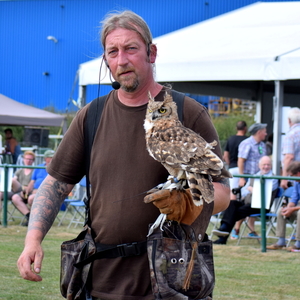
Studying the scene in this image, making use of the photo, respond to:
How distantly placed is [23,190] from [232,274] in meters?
5.30

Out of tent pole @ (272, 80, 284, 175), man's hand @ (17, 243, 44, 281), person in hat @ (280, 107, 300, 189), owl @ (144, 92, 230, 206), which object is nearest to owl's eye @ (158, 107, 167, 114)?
owl @ (144, 92, 230, 206)

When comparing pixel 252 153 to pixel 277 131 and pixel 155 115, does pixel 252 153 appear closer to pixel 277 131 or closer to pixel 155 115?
pixel 277 131

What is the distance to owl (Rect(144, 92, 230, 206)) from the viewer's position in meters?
2.46

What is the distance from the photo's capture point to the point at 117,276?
2656 mm

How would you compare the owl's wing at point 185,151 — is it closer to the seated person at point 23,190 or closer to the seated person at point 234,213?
the seated person at point 234,213

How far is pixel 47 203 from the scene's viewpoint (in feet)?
9.55

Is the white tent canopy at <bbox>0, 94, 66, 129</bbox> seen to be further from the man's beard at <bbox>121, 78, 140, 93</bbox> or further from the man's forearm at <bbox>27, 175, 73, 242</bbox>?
the man's beard at <bbox>121, 78, 140, 93</bbox>

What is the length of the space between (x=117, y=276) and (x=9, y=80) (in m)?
26.5

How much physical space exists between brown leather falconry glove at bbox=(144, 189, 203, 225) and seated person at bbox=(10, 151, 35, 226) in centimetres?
821

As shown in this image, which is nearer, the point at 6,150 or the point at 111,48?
the point at 111,48

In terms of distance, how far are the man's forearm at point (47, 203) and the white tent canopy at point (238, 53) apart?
19.7 ft

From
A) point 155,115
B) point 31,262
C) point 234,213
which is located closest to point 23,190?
point 234,213

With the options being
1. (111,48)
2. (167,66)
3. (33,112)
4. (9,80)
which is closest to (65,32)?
(9,80)

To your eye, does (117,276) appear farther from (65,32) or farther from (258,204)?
(65,32)
